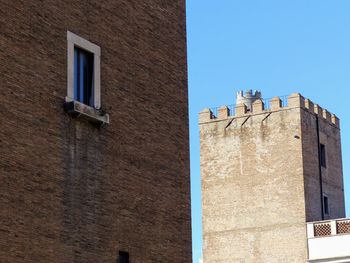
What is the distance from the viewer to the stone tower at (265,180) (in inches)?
2048

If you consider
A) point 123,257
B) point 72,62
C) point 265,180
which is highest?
point 265,180

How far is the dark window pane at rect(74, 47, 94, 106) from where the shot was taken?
2008 cm

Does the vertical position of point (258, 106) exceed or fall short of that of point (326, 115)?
it falls short

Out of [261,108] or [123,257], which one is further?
[261,108]

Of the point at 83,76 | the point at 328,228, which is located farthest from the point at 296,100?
the point at 83,76

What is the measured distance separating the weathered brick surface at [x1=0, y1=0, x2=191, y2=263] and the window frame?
0.49ft

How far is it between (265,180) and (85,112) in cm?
3426

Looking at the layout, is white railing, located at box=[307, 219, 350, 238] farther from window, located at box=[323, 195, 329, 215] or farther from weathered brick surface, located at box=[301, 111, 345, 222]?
window, located at box=[323, 195, 329, 215]

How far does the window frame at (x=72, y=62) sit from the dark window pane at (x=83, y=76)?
0.31ft

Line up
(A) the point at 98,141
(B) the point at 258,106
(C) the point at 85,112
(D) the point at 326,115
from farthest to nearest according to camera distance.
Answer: (D) the point at 326,115 < (B) the point at 258,106 < (A) the point at 98,141 < (C) the point at 85,112

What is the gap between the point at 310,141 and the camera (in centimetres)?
5353

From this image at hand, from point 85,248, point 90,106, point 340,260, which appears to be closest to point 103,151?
point 90,106

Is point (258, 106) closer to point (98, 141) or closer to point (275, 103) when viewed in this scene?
point (275, 103)

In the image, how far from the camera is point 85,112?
768 inches
